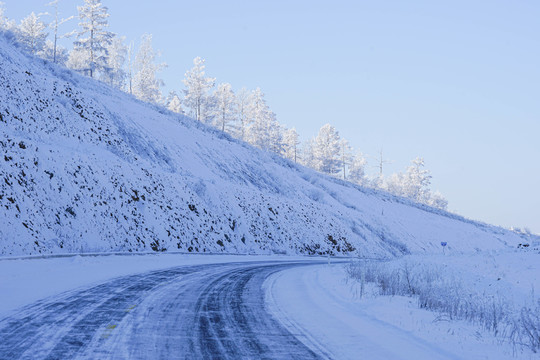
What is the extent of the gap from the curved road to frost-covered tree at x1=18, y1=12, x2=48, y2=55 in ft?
235

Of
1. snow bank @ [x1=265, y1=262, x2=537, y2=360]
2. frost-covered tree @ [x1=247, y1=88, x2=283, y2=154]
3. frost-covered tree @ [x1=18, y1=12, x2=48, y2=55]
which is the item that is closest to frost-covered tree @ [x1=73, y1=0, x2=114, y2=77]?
frost-covered tree @ [x1=18, y1=12, x2=48, y2=55]

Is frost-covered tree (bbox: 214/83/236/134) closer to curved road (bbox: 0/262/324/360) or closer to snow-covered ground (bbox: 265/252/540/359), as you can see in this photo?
snow-covered ground (bbox: 265/252/540/359)

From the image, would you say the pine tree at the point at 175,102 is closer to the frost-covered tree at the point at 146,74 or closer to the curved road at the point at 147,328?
the frost-covered tree at the point at 146,74

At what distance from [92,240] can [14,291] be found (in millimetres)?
9607

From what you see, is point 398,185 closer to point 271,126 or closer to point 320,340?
point 271,126

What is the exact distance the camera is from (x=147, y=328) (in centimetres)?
662

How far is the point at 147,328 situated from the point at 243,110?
87.1 m

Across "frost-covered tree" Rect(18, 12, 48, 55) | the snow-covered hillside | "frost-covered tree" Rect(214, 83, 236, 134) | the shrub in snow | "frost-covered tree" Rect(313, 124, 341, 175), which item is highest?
"frost-covered tree" Rect(18, 12, 48, 55)

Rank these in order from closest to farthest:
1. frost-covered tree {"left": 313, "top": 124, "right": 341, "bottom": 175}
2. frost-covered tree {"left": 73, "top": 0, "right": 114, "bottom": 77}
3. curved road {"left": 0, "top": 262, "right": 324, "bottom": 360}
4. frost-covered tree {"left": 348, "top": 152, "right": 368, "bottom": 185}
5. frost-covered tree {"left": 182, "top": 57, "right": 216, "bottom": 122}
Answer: curved road {"left": 0, "top": 262, "right": 324, "bottom": 360}
frost-covered tree {"left": 73, "top": 0, "right": 114, "bottom": 77}
frost-covered tree {"left": 182, "top": 57, "right": 216, "bottom": 122}
frost-covered tree {"left": 313, "top": 124, "right": 341, "bottom": 175}
frost-covered tree {"left": 348, "top": 152, "right": 368, "bottom": 185}

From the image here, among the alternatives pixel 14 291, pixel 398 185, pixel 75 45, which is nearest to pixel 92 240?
pixel 14 291

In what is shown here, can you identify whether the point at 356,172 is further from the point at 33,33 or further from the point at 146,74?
the point at 33,33

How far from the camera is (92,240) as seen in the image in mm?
18812

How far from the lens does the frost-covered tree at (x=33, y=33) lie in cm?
6944

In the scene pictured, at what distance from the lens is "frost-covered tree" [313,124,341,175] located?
89.9m
